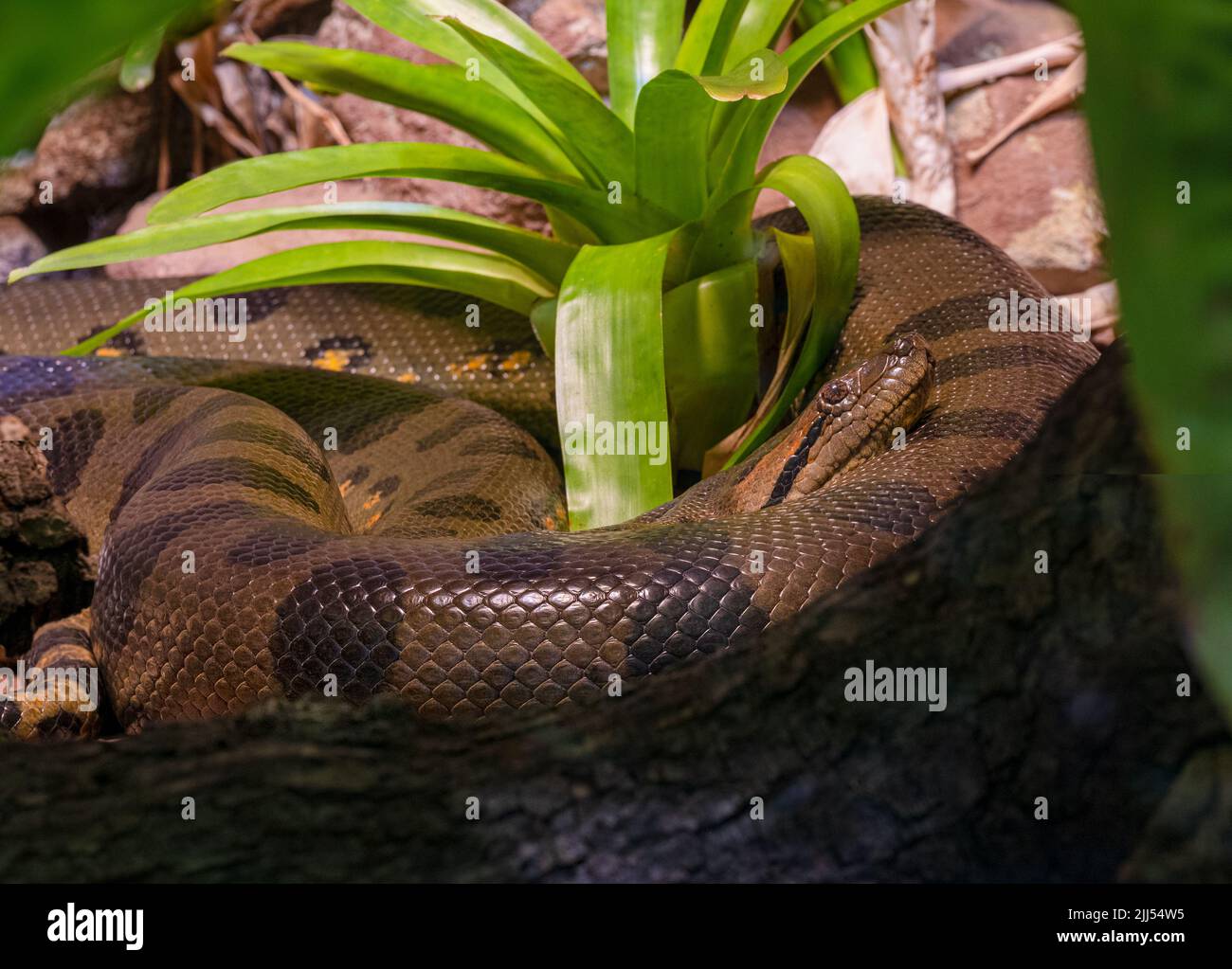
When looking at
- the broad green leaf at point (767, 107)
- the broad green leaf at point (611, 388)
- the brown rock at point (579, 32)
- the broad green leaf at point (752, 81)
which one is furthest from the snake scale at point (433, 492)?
the brown rock at point (579, 32)

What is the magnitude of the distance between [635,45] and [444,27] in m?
0.59

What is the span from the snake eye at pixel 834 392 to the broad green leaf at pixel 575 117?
0.83m

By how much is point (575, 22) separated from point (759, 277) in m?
2.48

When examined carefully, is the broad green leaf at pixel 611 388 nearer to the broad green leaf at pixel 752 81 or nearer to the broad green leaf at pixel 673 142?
the broad green leaf at pixel 673 142

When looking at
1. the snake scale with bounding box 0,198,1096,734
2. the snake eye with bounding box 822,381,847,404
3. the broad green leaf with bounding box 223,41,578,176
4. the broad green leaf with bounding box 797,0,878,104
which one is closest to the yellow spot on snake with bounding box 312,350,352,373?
the snake scale with bounding box 0,198,1096,734

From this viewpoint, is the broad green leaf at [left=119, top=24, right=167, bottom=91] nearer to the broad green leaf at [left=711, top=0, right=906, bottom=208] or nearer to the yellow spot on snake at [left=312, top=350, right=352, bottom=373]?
the yellow spot on snake at [left=312, top=350, right=352, bottom=373]

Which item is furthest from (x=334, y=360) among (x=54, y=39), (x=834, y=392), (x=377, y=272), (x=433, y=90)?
(x=54, y=39)

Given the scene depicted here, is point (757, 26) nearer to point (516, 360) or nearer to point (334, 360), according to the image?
point (516, 360)

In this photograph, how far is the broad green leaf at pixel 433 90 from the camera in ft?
9.74

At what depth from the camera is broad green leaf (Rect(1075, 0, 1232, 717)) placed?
0.42 metres

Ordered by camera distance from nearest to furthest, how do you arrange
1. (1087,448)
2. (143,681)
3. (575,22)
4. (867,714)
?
(1087,448) < (867,714) < (143,681) < (575,22)

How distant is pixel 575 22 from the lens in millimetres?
5039
